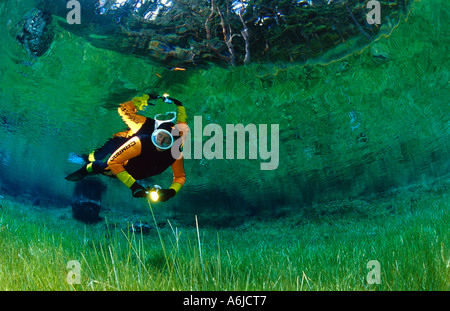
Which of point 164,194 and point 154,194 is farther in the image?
point 164,194

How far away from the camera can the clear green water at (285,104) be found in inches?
327

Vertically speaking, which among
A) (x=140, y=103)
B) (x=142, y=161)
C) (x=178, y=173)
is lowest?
(x=178, y=173)

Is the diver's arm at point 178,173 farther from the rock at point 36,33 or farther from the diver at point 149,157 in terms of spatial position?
the rock at point 36,33

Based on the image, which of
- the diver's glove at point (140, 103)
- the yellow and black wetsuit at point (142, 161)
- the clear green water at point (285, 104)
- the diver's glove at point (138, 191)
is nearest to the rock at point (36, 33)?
the clear green water at point (285, 104)

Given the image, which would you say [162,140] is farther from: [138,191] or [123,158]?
[138,191]

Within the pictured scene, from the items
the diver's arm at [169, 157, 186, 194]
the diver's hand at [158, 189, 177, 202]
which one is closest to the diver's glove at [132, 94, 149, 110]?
the diver's arm at [169, 157, 186, 194]

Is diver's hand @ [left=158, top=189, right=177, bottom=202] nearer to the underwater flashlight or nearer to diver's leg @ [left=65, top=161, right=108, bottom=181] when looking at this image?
the underwater flashlight

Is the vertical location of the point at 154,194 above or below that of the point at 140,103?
below

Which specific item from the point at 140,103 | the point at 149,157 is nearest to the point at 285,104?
the point at 140,103

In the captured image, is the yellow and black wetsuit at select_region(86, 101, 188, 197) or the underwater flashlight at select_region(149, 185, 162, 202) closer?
the underwater flashlight at select_region(149, 185, 162, 202)

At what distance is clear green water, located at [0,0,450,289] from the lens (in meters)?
8.31

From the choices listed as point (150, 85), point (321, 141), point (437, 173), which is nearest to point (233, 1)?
point (150, 85)

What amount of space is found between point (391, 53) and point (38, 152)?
21.9 meters

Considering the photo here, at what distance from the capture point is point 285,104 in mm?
11453
